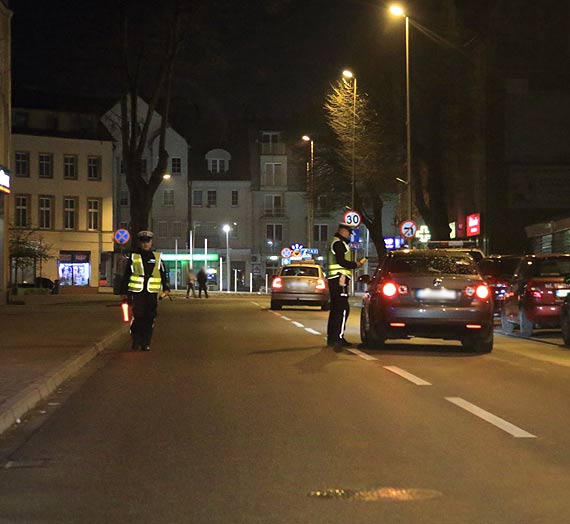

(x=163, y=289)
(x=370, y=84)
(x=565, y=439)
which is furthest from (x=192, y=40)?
(x=565, y=439)

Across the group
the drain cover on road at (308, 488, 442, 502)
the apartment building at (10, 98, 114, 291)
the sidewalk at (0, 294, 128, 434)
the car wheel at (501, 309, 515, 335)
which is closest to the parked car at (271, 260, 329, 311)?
the sidewalk at (0, 294, 128, 434)

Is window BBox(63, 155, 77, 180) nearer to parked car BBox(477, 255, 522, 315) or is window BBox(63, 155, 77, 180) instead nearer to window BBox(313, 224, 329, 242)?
window BBox(313, 224, 329, 242)

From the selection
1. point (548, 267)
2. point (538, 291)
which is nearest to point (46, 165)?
point (548, 267)

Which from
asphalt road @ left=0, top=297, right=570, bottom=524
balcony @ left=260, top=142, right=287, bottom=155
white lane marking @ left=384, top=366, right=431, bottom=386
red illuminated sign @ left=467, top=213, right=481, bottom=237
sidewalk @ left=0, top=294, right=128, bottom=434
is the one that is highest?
balcony @ left=260, top=142, right=287, bottom=155

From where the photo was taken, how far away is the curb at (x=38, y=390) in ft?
30.3

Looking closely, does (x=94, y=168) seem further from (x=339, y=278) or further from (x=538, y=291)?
(x=339, y=278)

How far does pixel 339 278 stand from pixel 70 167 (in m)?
52.6

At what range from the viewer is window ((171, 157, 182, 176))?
81125 mm

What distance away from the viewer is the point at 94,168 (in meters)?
67.2

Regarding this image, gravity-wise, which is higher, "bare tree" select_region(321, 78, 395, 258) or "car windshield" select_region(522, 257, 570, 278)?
"bare tree" select_region(321, 78, 395, 258)

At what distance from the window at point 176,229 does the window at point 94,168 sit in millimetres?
15864

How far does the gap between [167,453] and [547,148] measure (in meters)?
41.3

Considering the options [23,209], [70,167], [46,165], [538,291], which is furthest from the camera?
[70,167]

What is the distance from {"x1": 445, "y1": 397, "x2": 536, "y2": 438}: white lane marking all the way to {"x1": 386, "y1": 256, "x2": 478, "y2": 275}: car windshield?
5541 mm
